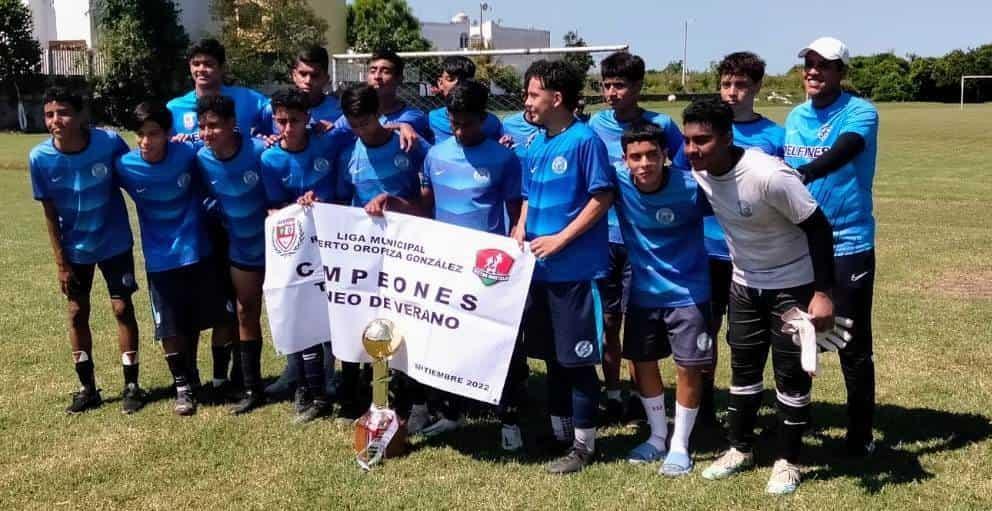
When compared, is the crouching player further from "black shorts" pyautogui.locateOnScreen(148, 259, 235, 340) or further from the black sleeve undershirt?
"black shorts" pyautogui.locateOnScreen(148, 259, 235, 340)

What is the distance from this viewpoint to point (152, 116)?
5.52 m

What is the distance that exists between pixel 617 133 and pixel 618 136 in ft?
0.08

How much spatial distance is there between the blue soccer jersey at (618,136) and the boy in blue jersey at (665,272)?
0.31 m

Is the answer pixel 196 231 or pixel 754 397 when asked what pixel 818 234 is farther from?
pixel 196 231

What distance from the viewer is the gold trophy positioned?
496 cm

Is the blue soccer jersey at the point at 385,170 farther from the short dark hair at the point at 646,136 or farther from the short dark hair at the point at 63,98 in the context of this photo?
the short dark hair at the point at 63,98

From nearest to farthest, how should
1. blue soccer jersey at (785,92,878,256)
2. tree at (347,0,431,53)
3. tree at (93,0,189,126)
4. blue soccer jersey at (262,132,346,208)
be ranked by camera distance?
blue soccer jersey at (785,92,878,256) → blue soccer jersey at (262,132,346,208) → tree at (93,0,189,126) → tree at (347,0,431,53)

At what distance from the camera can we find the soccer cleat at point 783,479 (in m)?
4.47

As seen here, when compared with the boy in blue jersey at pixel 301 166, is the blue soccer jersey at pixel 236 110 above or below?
above

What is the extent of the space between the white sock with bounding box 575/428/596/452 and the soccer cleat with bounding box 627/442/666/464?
10.2 inches

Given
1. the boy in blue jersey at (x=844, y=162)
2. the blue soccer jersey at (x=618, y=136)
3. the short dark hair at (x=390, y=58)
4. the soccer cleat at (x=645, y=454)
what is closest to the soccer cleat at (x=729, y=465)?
the soccer cleat at (x=645, y=454)

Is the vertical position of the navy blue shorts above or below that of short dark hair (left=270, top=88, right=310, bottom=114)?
below

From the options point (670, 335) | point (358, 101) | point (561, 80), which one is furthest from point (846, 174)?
point (358, 101)

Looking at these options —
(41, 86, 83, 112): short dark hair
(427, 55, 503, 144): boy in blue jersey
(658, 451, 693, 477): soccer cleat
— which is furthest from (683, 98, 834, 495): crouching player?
(41, 86, 83, 112): short dark hair
